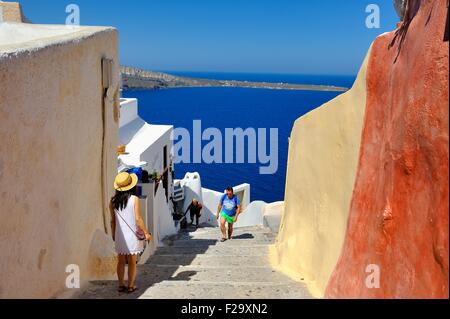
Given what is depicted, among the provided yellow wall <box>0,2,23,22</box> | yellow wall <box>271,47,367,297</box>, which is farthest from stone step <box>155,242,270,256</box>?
yellow wall <box>0,2,23,22</box>

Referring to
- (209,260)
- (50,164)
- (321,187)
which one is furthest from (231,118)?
(50,164)

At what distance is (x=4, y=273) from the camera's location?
3.98m

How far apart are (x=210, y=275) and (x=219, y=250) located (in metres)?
2.80

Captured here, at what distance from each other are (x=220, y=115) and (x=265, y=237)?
295 feet

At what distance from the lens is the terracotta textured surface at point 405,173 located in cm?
325

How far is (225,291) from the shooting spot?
17.9ft

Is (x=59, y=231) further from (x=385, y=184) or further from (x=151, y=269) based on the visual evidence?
(x=385, y=184)

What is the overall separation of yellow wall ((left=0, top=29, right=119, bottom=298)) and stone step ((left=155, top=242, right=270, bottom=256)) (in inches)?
112

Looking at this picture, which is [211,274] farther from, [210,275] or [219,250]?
[219,250]

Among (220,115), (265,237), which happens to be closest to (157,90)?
(220,115)

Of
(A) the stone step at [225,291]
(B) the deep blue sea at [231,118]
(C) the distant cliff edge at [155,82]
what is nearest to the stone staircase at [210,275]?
(A) the stone step at [225,291]

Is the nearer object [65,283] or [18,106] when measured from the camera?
[18,106]

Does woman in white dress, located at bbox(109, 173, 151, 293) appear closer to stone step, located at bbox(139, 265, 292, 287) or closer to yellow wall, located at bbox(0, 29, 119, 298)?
yellow wall, located at bbox(0, 29, 119, 298)

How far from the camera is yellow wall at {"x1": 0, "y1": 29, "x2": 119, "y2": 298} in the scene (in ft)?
13.2
